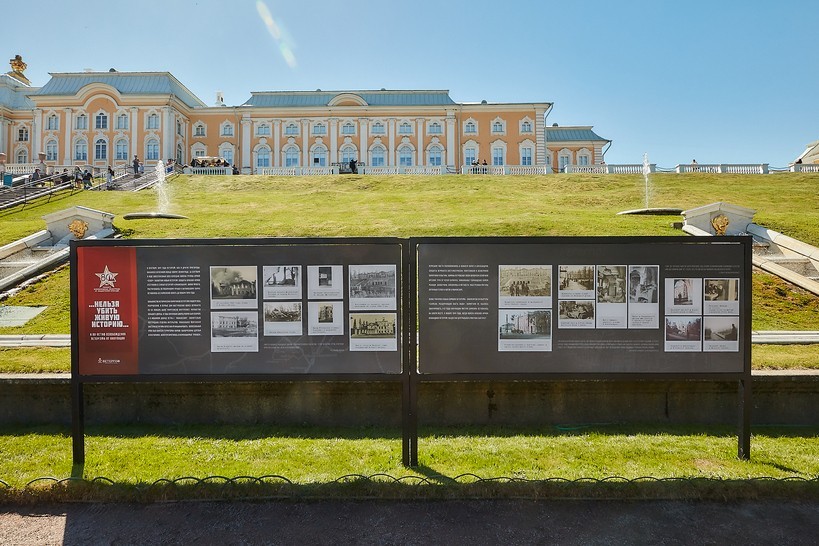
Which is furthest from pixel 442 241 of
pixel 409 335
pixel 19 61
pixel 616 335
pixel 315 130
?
pixel 19 61

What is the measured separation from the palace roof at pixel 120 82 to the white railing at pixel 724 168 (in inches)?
2049

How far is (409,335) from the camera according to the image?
5.27m

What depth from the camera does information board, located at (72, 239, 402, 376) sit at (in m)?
5.21

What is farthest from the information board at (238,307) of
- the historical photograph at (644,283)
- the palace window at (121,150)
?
the palace window at (121,150)

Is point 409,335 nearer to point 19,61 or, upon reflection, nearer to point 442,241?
point 442,241

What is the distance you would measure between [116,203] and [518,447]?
25.0 meters

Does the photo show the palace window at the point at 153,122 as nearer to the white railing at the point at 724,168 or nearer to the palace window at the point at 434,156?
the palace window at the point at 434,156

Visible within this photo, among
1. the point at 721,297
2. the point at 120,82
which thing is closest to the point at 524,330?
the point at 721,297

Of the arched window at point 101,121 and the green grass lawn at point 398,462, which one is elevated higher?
the arched window at point 101,121

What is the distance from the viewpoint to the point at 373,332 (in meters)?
5.21

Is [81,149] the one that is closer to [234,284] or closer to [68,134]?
[68,134]

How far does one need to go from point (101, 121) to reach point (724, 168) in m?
61.0

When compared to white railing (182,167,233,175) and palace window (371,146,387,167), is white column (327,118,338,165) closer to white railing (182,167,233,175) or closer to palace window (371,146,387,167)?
palace window (371,146,387,167)

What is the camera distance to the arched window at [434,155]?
189ft
